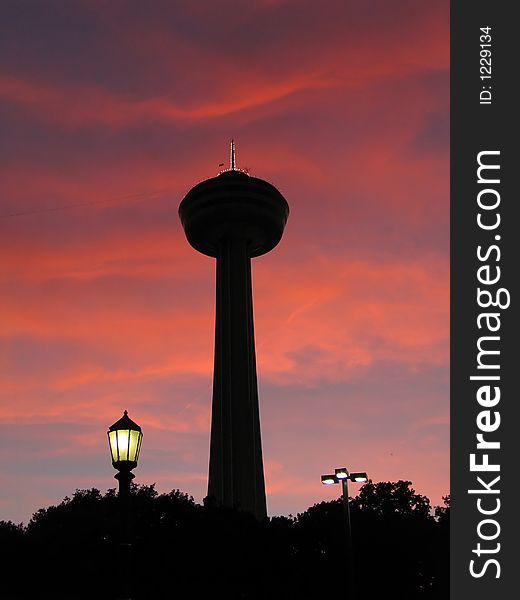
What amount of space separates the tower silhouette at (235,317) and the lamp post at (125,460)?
267 ft

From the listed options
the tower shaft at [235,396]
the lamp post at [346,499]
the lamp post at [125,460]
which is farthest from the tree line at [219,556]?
the lamp post at [125,460]

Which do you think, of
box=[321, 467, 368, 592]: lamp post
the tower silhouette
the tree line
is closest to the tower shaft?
the tower silhouette

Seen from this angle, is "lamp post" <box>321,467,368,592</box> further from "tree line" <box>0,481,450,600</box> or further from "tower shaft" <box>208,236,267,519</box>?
"tower shaft" <box>208,236,267,519</box>

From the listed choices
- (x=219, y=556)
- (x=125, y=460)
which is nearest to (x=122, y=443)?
(x=125, y=460)

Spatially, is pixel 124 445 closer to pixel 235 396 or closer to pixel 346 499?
pixel 346 499

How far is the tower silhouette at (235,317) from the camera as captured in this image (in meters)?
95.8

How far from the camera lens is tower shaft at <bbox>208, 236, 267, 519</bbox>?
9500cm

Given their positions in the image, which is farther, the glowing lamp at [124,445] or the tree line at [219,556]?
the tree line at [219,556]

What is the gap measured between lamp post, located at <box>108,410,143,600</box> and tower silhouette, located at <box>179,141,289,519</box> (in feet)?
267

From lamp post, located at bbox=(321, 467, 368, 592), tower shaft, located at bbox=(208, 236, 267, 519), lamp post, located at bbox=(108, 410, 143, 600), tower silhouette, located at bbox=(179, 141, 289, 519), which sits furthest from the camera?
tower silhouette, located at bbox=(179, 141, 289, 519)

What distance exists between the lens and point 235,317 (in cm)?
10181

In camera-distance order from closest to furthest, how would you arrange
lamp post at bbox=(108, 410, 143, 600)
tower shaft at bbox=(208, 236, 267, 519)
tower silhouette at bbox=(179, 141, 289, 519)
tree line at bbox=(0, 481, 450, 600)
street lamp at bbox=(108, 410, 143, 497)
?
lamp post at bbox=(108, 410, 143, 600), street lamp at bbox=(108, 410, 143, 497), tree line at bbox=(0, 481, 450, 600), tower shaft at bbox=(208, 236, 267, 519), tower silhouette at bbox=(179, 141, 289, 519)

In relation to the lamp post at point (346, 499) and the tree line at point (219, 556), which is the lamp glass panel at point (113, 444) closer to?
the lamp post at point (346, 499)

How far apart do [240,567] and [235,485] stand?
39.7 meters
